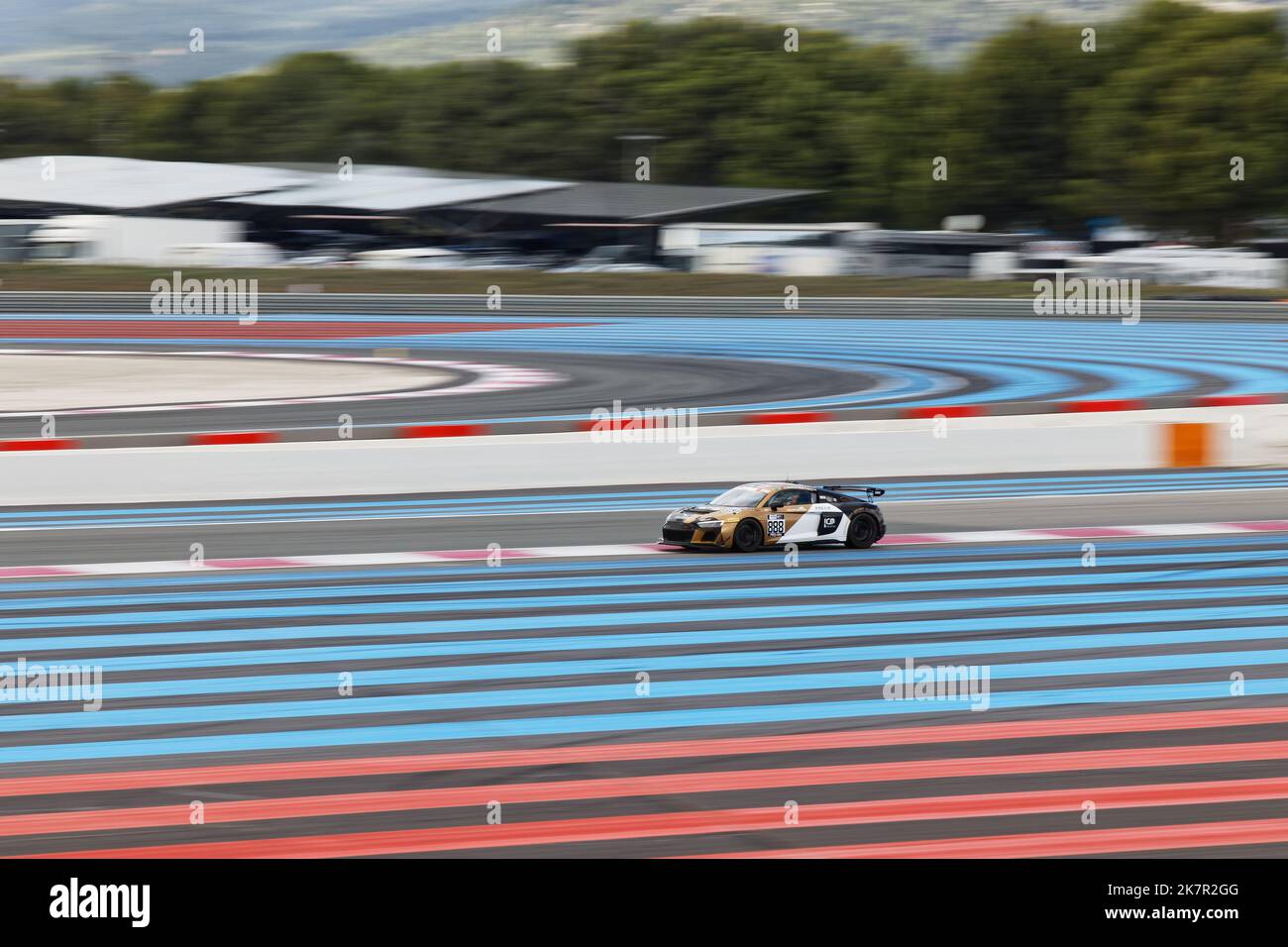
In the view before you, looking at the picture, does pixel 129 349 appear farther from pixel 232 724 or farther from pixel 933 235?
pixel 933 235

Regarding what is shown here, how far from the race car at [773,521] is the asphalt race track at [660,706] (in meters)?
0.21

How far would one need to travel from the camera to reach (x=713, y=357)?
34.6 meters

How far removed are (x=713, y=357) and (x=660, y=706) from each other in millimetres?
25994

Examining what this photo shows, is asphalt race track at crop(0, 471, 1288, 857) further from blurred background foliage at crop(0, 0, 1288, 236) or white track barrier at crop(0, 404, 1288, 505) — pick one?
blurred background foliage at crop(0, 0, 1288, 236)

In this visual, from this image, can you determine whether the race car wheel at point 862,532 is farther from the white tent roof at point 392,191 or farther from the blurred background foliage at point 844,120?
the blurred background foliage at point 844,120

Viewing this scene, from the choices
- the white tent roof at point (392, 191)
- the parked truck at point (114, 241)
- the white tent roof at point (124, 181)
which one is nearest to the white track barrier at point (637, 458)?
the parked truck at point (114, 241)

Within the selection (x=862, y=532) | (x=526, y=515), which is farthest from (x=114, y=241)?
(x=862, y=532)

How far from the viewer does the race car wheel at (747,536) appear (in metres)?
14.0

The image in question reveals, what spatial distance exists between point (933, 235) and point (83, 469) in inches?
1977

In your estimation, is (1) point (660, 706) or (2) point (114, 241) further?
(2) point (114, 241)

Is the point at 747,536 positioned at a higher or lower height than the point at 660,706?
higher

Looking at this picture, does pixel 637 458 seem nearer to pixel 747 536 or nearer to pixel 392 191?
pixel 747 536

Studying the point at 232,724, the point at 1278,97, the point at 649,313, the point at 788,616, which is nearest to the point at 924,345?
the point at 649,313

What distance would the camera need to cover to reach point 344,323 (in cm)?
4281
